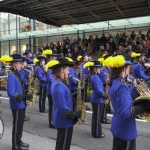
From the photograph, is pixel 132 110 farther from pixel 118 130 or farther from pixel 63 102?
pixel 63 102

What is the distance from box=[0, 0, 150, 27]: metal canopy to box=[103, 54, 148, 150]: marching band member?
8.31m

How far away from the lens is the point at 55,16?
1362 cm

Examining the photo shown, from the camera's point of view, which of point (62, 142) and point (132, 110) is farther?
point (62, 142)

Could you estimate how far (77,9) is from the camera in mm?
12133

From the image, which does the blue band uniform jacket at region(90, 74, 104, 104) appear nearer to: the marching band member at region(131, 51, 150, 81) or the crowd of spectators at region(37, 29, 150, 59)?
the marching band member at region(131, 51, 150, 81)

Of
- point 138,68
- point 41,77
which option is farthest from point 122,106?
point 41,77

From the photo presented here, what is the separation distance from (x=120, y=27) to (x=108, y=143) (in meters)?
11.3

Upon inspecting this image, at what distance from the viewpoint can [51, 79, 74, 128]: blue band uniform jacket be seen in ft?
10.2

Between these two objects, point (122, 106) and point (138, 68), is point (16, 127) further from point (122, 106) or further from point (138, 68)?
point (138, 68)

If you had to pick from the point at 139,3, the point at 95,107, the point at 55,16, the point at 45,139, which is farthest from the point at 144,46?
the point at 45,139

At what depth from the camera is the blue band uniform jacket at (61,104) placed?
3.11 m

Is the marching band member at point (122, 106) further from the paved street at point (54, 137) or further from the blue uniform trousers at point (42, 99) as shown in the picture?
the blue uniform trousers at point (42, 99)

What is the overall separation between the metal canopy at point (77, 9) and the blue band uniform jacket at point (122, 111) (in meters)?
8.46

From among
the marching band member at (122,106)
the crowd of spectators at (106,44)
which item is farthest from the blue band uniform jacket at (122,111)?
the crowd of spectators at (106,44)
